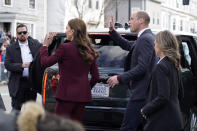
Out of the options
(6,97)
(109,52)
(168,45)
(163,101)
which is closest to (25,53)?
(109,52)

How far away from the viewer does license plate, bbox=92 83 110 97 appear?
237 inches

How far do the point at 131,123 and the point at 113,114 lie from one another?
611 mm

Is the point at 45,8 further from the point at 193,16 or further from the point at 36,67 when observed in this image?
the point at 193,16

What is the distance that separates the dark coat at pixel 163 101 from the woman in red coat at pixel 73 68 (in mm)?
776

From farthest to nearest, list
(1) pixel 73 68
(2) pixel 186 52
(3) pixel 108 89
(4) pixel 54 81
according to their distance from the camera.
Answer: (2) pixel 186 52, (4) pixel 54 81, (3) pixel 108 89, (1) pixel 73 68

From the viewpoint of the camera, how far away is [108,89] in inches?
236

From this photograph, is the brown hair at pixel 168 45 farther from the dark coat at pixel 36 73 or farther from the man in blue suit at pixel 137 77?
the dark coat at pixel 36 73

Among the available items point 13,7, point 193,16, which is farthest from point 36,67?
point 193,16

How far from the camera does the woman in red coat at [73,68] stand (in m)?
5.04

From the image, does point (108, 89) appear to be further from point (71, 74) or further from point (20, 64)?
point (20, 64)

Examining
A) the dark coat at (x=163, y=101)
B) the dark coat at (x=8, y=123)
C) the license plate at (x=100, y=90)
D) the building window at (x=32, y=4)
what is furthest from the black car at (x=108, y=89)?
the building window at (x=32, y=4)

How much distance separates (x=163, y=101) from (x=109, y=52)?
1762 mm

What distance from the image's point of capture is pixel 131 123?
5.38 meters

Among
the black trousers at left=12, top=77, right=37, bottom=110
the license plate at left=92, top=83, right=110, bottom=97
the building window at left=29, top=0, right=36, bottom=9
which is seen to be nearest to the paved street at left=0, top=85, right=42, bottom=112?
the black trousers at left=12, top=77, right=37, bottom=110
